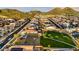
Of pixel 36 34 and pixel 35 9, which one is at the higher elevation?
pixel 35 9

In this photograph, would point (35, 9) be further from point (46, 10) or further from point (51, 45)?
point (51, 45)
